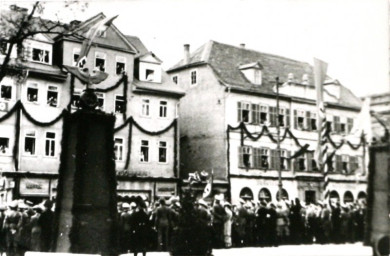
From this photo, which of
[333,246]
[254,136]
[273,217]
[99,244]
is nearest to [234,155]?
[254,136]

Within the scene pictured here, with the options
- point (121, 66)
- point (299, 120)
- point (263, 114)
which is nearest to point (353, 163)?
point (299, 120)

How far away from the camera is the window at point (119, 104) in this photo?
27.3 ft

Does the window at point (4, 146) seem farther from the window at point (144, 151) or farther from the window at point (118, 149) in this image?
the window at point (144, 151)

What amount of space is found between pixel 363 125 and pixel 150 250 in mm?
3483

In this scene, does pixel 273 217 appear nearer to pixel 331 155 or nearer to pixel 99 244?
pixel 331 155

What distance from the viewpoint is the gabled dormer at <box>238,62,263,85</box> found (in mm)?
8953

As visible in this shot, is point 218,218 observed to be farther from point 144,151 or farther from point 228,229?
point 144,151

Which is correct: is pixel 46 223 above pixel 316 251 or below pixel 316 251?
above

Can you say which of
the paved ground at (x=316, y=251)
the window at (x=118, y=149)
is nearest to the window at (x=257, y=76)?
the window at (x=118, y=149)

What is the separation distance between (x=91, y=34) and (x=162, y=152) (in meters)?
3.36

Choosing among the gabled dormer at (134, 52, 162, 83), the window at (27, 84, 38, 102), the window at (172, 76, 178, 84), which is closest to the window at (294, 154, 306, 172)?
the gabled dormer at (134, 52, 162, 83)

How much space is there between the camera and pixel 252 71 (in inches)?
366

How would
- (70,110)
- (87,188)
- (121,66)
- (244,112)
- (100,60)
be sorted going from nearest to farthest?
(87,188)
(70,110)
(100,60)
(121,66)
(244,112)

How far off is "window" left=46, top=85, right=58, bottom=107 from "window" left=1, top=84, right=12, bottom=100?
542 millimetres
